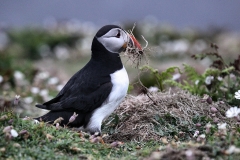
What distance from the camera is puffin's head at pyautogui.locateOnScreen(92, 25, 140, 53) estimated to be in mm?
6436

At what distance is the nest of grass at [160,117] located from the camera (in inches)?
245

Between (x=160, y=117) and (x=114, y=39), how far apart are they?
106 centimetres

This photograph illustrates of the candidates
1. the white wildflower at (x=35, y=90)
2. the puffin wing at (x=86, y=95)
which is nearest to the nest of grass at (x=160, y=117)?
the puffin wing at (x=86, y=95)

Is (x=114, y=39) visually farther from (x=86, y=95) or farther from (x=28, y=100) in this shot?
(x=28, y=100)

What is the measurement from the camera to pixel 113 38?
645 cm

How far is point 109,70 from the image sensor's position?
640cm

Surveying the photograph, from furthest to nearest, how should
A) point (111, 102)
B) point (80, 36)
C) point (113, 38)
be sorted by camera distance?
point (80, 36)
point (113, 38)
point (111, 102)

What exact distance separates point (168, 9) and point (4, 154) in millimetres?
23393

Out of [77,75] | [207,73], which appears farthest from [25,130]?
[207,73]

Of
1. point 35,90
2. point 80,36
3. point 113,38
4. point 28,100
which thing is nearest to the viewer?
point 113,38

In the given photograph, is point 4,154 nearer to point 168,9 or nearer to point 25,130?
point 25,130

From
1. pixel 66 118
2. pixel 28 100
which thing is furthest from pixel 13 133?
pixel 28 100

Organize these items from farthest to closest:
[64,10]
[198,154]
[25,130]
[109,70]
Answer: [64,10]
[109,70]
[25,130]
[198,154]

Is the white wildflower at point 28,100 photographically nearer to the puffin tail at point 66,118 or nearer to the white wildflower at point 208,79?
the puffin tail at point 66,118
